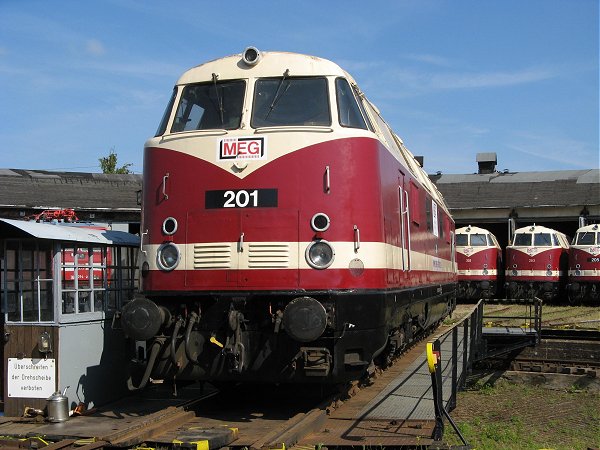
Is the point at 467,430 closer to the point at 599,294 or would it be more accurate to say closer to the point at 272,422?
the point at 272,422

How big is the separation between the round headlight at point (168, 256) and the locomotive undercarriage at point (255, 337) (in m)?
0.34

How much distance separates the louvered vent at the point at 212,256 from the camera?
7840 mm

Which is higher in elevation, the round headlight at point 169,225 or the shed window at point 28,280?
the round headlight at point 169,225

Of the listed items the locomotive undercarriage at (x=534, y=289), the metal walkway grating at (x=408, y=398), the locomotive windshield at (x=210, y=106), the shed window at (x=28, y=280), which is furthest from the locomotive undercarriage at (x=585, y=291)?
the shed window at (x=28, y=280)

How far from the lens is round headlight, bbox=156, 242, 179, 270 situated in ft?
26.3

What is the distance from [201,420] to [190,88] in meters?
3.76

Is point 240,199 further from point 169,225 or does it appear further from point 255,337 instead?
point 255,337

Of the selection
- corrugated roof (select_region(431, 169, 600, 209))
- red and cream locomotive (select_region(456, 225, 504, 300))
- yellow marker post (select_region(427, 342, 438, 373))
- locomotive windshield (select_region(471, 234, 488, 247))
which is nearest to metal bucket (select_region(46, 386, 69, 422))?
yellow marker post (select_region(427, 342, 438, 373))

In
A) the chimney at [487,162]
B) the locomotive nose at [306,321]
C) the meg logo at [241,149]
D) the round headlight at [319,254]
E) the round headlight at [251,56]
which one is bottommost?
the locomotive nose at [306,321]

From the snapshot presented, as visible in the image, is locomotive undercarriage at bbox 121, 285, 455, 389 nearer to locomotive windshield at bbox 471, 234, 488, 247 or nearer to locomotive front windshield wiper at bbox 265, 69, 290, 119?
locomotive front windshield wiper at bbox 265, 69, 290, 119

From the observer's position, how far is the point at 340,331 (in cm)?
758

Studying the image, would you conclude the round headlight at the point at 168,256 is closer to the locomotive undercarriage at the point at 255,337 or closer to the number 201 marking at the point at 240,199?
the locomotive undercarriage at the point at 255,337

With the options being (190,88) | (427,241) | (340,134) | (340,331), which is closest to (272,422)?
(340,331)

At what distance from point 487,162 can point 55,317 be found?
39112 mm
